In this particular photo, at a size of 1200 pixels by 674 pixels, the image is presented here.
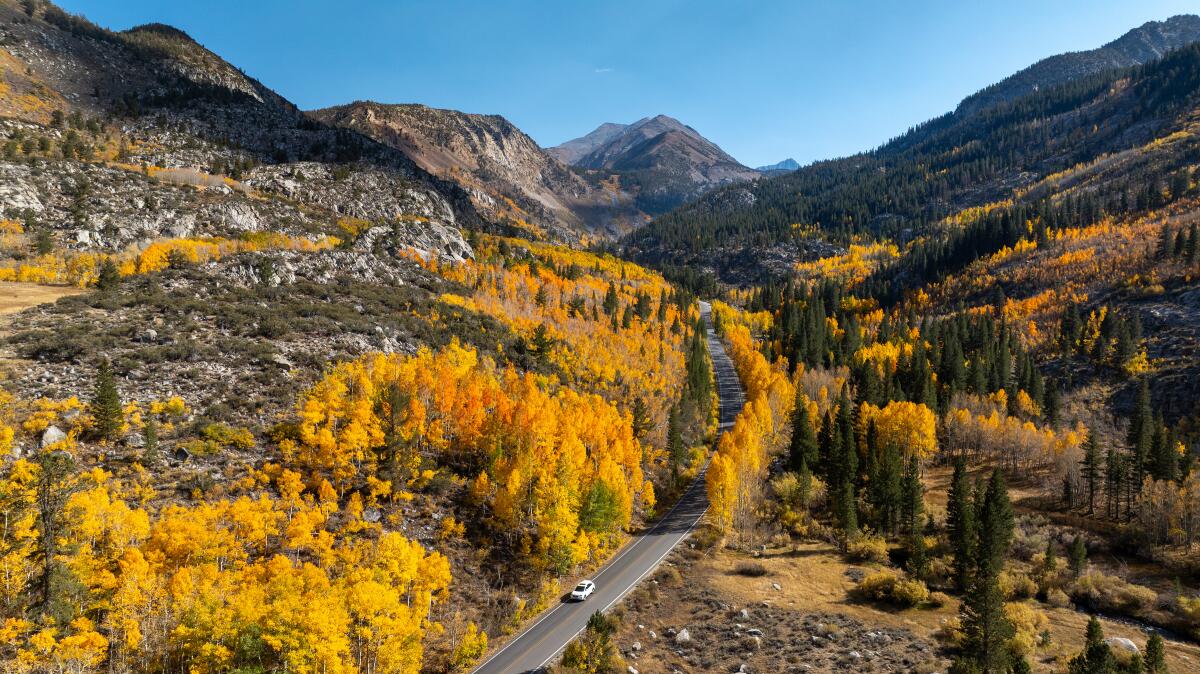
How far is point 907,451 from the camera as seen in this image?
273ft

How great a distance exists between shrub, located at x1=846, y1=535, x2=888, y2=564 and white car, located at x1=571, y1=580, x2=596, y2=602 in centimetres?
3215

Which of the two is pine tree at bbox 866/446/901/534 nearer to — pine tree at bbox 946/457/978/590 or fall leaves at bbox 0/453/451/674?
pine tree at bbox 946/457/978/590

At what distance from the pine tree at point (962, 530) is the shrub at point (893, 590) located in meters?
4.42

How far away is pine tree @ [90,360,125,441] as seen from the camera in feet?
136

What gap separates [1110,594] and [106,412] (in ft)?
307

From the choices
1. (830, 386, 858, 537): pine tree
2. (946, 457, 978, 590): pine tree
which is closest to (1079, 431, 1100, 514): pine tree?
(946, 457, 978, 590): pine tree

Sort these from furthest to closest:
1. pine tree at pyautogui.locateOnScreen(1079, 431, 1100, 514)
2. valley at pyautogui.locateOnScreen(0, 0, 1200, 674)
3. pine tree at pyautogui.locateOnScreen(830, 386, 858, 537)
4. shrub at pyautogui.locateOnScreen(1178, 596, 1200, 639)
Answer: pine tree at pyautogui.locateOnScreen(1079, 431, 1100, 514), pine tree at pyautogui.locateOnScreen(830, 386, 858, 537), shrub at pyautogui.locateOnScreen(1178, 596, 1200, 639), valley at pyautogui.locateOnScreen(0, 0, 1200, 674)

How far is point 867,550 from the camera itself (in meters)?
60.5

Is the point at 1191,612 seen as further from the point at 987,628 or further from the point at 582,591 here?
the point at 582,591

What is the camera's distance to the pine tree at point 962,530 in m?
51.3

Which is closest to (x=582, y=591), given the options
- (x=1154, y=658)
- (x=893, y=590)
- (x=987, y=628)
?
(x=893, y=590)

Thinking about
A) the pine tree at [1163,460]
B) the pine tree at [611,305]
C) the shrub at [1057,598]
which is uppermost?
the pine tree at [611,305]

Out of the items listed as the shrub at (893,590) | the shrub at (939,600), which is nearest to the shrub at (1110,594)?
the shrub at (939,600)

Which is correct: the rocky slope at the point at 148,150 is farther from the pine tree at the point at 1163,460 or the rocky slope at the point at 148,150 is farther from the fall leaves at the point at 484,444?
the pine tree at the point at 1163,460
